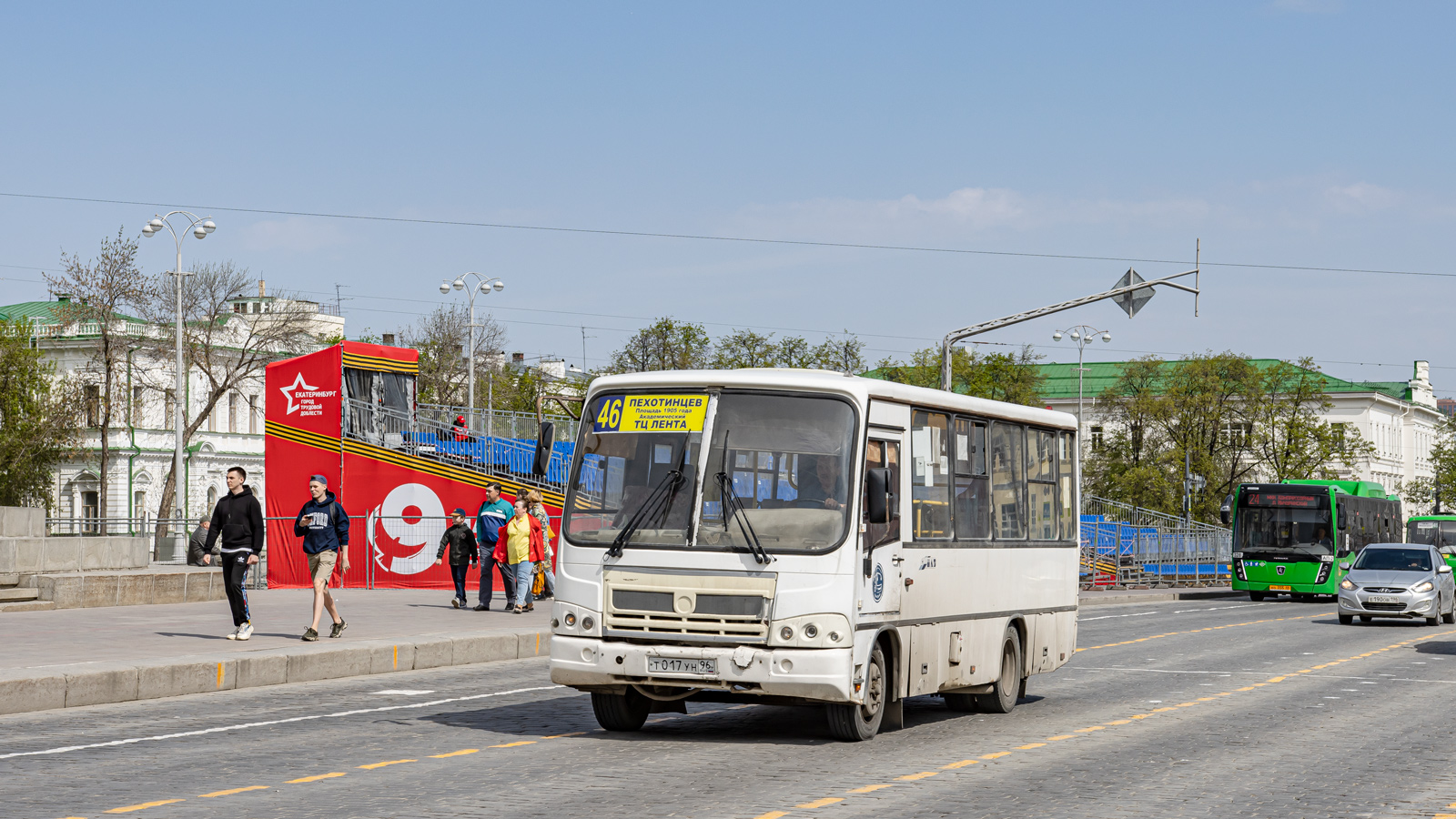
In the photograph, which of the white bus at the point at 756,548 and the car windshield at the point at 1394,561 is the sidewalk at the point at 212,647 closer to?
the white bus at the point at 756,548

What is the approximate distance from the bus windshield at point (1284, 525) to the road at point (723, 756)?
88.7ft

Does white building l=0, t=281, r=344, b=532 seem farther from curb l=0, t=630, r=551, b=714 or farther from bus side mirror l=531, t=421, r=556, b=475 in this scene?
bus side mirror l=531, t=421, r=556, b=475

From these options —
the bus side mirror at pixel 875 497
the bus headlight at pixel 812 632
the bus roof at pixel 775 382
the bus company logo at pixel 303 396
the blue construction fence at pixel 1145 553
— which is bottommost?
the blue construction fence at pixel 1145 553

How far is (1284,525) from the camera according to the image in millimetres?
43281

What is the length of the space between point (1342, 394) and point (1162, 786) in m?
124

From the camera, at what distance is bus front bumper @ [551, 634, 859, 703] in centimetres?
1084

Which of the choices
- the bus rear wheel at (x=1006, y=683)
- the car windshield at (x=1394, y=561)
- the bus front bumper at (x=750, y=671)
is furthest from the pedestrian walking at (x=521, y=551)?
the car windshield at (x=1394, y=561)

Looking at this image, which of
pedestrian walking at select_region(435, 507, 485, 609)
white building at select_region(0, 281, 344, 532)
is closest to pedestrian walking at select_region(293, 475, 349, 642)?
pedestrian walking at select_region(435, 507, 485, 609)

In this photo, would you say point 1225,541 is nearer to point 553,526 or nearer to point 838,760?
point 553,526

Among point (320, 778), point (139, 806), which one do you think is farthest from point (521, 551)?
point (139, 806)

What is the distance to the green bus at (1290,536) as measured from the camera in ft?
142

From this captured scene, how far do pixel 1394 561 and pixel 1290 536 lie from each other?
1150 cm

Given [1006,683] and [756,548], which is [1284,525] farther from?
[756,548]

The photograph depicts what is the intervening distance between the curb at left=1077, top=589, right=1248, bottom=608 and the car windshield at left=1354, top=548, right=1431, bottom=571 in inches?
285
